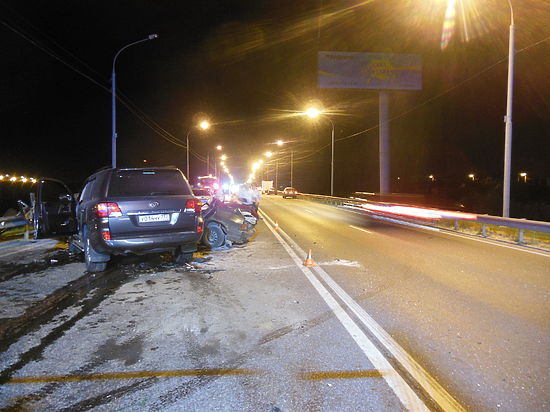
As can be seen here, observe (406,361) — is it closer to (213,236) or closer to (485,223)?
(213,236)

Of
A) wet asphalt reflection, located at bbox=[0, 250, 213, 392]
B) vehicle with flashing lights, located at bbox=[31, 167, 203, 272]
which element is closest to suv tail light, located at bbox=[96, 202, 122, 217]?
vehicle with flashing lights, located at bbox=[31, 167, 203, 272]

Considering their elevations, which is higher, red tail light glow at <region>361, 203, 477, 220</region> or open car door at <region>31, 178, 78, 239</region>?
open car door at <region>31, 178, 78, 239</region>

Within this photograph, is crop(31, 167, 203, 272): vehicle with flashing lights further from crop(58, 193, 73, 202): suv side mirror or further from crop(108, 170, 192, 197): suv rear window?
crop(58, 193, 73, 202): suv side mirror

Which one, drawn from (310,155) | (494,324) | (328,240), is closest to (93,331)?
(494,324)

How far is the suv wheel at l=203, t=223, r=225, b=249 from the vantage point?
11.2 m

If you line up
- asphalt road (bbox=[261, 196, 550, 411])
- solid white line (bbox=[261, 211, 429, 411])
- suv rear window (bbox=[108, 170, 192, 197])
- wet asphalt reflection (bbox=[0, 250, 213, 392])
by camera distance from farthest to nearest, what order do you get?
suv rear window (bbox=[108, 170, 192, 197]) < wet asphalt reflection (bbox=[0, 250, 213, 392]) < asphalt road (bbox=[261, 196, 550, 411]) < solid white line (bbox=[261, 211, 429, 411])

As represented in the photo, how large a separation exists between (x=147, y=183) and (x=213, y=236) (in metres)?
3.83

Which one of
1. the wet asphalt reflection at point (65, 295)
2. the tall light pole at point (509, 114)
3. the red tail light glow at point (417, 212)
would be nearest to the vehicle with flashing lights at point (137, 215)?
the wet asphalt reflection at point (65, 295)

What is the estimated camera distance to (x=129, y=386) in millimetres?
3424

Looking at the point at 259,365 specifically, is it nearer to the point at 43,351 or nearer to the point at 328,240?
the point at 43,351

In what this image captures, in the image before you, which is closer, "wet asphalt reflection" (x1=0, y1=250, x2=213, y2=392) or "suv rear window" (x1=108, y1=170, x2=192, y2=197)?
"wet asphalt reflection" (x1=0, y1=250, x2=213, y2=392)

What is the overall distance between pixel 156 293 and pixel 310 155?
3613 inches

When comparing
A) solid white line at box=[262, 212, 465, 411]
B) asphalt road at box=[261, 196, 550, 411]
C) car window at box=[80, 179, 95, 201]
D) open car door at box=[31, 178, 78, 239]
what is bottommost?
asphalt road at box=[261, 196, 550, 411]

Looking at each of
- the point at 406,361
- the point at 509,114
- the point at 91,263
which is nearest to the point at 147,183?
the point at 91,263
